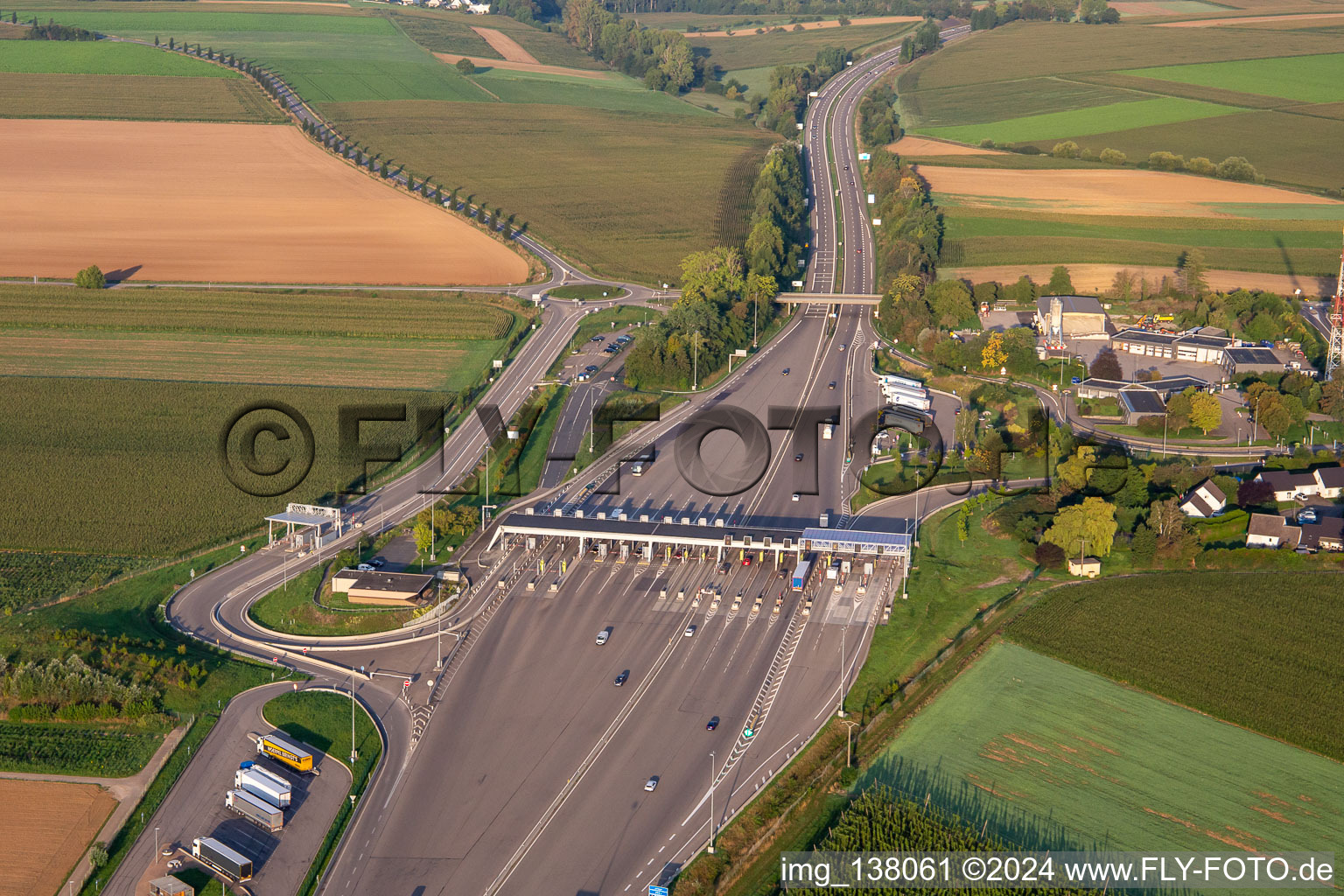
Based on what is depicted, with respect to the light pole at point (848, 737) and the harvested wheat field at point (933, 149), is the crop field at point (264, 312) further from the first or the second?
the harvested wheat field at point (933, 149)

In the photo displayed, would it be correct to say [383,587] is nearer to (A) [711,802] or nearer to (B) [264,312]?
(A) [711,802]

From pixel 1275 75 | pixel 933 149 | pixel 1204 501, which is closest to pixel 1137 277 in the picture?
pixel 1204 501

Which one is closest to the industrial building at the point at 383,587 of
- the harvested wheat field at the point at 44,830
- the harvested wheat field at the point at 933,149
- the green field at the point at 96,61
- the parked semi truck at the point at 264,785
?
the parked semi truck at the point at 264,785

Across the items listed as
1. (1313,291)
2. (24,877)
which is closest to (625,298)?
(1313,291)

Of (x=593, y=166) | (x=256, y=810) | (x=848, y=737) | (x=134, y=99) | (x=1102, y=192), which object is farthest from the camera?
(x=134, y=99)

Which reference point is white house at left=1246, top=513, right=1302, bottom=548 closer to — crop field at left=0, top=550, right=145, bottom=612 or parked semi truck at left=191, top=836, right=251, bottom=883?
parked semi truck at left=191, top=836, right=251, bottom=883

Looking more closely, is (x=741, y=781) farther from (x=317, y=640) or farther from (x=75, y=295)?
(x=75, y=295)
